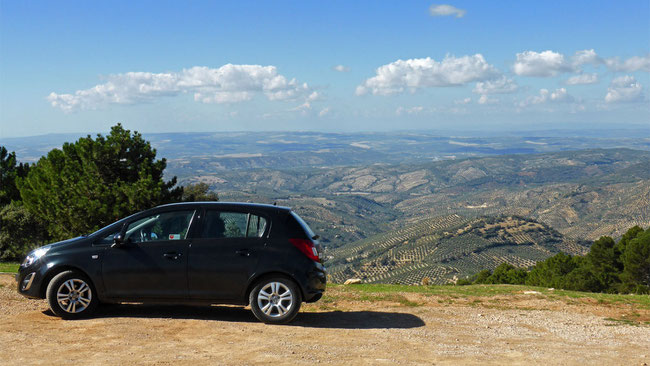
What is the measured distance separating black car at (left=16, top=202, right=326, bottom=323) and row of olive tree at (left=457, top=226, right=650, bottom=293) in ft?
108

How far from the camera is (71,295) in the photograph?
8734 millimetres

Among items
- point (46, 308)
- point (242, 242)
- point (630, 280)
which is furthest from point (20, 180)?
point (630, 280)

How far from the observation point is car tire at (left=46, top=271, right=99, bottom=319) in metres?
8.68

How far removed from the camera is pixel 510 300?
42.0 feet

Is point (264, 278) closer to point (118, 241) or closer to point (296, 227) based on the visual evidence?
point (296, 227)

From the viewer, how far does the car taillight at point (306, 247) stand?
8.75 m

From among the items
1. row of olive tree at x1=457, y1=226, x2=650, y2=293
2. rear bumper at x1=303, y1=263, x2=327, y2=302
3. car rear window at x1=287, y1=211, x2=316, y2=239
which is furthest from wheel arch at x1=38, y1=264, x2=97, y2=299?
row of olive tree at x1=457, y1=226, x2=650, y2=293

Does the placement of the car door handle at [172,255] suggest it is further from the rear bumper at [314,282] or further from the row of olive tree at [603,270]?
the row of olive tree at [603,270]

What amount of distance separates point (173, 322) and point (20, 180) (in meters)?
37.7

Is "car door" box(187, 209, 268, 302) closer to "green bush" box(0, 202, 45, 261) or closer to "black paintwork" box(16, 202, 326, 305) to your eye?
"black paintwork" box(16, 202, 326, 305)

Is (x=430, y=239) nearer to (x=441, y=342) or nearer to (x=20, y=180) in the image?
(x=20, y=180)

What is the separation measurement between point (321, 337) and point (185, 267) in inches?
97.0

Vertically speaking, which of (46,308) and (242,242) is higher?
(242,242)

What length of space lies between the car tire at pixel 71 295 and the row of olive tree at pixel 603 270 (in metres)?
34.9
